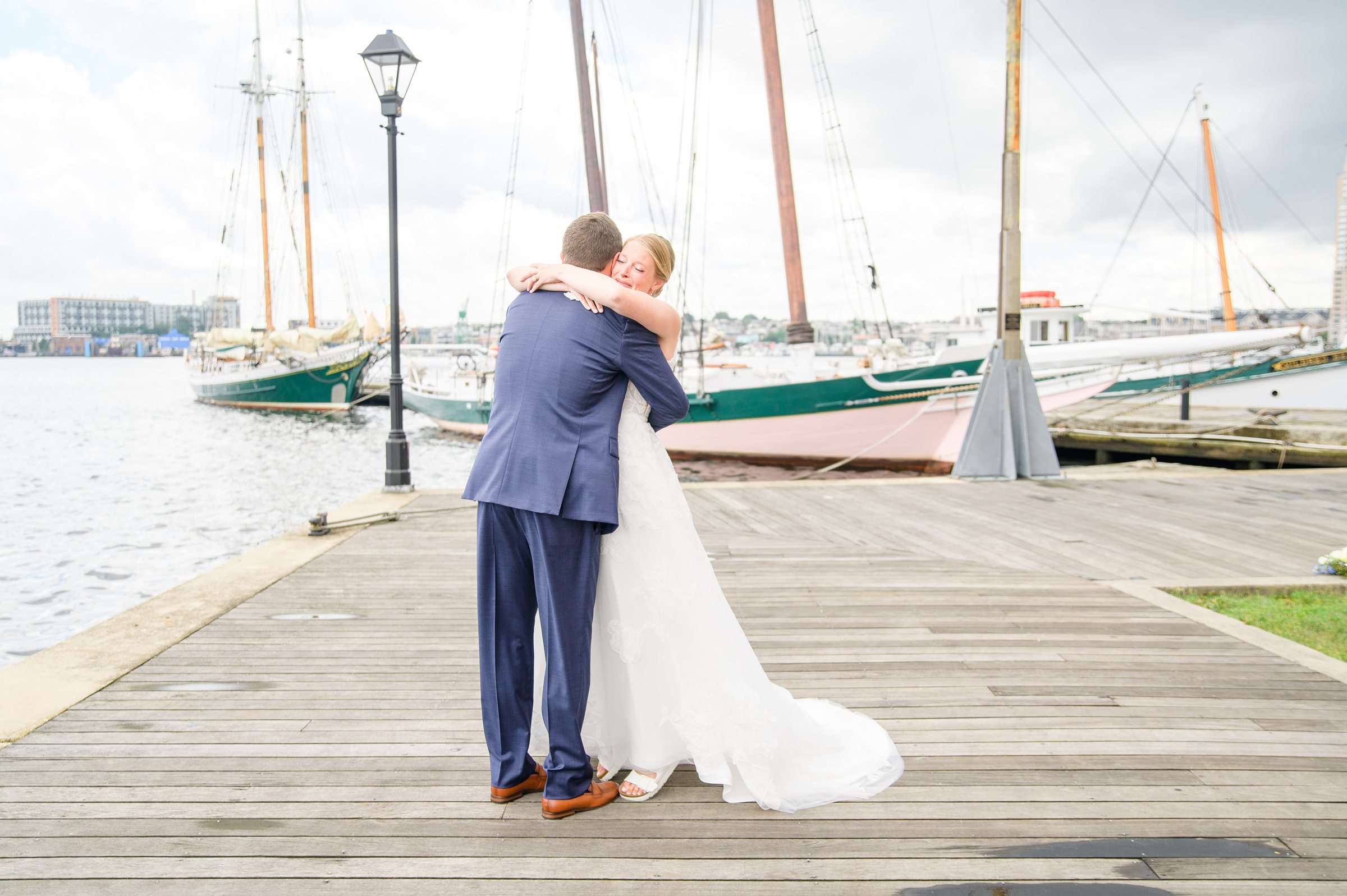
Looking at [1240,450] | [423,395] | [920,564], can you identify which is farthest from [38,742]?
[423,395]

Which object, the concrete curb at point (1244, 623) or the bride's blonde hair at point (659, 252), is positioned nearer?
the bride's blonde hair at point (659, 252)

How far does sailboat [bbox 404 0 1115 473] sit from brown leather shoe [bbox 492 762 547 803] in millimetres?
15502

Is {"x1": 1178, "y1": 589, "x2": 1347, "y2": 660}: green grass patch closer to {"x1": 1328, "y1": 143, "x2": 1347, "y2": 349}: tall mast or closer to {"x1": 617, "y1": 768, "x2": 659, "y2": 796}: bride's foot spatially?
{"x1": 617, "y1": 768, "x2": 659, "y2": 796}: bride's foot

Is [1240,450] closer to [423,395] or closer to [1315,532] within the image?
[1315,532]

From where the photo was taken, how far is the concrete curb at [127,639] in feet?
9.78

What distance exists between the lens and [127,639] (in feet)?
12.2

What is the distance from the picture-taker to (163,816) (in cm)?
220

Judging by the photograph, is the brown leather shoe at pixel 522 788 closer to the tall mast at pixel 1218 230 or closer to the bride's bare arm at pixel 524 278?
the bride's bare arm at pixel 524 278

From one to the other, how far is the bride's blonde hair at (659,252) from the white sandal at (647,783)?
1347 millimetres

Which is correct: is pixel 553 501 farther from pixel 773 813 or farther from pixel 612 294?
pixel 773 813

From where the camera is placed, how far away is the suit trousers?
2.22 meters

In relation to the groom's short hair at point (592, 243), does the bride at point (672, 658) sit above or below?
below

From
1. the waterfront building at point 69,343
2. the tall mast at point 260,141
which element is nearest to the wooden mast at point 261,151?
Answer: the tall mast at point 260,141

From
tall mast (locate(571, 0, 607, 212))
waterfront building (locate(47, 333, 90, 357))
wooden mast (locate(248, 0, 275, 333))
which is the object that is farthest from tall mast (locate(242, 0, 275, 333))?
waterfront building (locate(47, 333, 90, 357))
